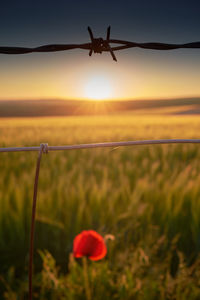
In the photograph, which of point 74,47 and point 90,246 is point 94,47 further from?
point 90,246

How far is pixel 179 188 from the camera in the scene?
142 cm

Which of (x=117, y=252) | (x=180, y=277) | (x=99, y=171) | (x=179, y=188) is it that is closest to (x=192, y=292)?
(x=180, y=277)

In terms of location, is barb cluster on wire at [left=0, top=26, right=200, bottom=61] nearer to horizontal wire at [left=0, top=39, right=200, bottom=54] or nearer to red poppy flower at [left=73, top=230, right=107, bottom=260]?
horizontal wire at [left=0, top=39, right=200, bottom=54]

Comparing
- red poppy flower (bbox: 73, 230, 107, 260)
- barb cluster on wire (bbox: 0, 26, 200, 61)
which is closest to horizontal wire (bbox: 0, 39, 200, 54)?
barb cluster on wire (bbox: 0, 26, 200, 61)

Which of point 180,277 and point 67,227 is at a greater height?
point 67,227

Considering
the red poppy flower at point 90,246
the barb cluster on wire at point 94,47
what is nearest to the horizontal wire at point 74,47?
the barb cluster on wire at point 94,47

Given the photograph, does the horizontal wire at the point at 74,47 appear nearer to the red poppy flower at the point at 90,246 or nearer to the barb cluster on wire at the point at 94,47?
the barb cluster on wire at the point at 94,47

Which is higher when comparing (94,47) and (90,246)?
(94,47)

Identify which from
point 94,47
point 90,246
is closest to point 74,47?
point 94,47

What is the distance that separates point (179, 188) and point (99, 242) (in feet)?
2.46

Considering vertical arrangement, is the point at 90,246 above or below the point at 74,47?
below

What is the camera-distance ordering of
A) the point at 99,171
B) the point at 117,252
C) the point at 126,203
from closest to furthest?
the point at 117,252 → the point at 126,203 → the point at 99,171

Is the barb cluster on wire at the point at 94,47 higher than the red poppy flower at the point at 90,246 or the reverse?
higher

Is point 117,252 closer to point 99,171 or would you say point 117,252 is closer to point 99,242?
point 99,242
